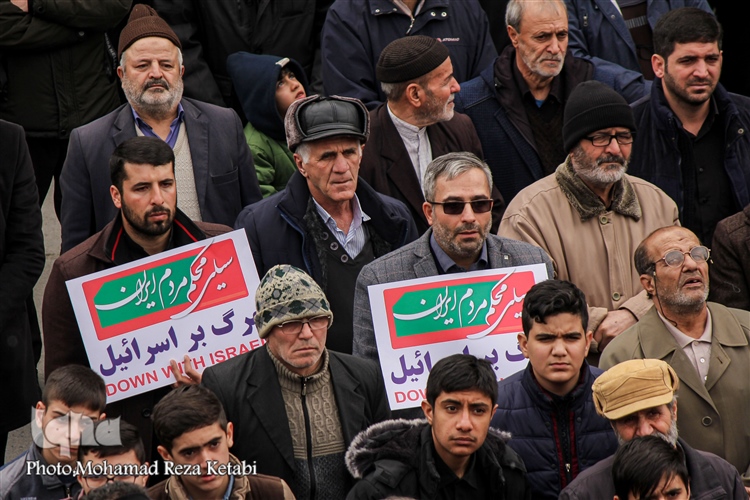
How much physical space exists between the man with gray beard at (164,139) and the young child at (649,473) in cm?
295

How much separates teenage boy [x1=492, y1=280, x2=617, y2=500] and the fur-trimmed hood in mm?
216

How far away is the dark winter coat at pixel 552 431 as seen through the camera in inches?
244

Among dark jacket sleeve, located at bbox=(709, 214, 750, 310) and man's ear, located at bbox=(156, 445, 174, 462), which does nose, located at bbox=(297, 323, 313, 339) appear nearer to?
man's ear, located at bbox=(156, 445, 174, 462)

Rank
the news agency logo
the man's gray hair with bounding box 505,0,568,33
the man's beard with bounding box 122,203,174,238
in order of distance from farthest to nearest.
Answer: the man's gray hair with bounding box 505,0,568,33 < the man's beard with bounding box 122,203,174,238 < the news agency logo

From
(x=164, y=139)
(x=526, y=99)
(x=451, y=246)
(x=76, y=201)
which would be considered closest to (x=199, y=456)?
(x=451, y=246)

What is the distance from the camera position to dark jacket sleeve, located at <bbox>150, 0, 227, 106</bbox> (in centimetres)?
915

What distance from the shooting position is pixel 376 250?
734 cm

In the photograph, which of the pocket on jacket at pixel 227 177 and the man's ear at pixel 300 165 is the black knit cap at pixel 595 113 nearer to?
the man's ear at pixel 300 165

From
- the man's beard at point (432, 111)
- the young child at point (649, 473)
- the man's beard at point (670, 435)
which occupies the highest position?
the man's beard at point (432, 111)

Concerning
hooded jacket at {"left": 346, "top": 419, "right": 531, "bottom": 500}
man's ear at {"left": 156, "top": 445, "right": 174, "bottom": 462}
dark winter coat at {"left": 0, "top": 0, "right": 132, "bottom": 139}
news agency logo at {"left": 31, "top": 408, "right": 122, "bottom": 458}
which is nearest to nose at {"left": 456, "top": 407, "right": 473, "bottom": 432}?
hooded jacket at {"left": 346, "top": 419, "right": 531, "bottom": 500}

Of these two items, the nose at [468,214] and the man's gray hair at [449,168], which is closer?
the nose at [468,214]

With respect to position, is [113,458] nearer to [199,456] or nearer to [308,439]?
[199,456]

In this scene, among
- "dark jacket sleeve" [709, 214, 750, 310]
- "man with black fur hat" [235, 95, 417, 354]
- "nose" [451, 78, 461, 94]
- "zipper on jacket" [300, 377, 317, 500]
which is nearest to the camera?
"zipper on jacket" [300, 377, 317, 500]

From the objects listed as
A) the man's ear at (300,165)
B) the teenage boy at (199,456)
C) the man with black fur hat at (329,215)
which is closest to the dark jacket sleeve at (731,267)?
the man with black fur hat at (329,215)
